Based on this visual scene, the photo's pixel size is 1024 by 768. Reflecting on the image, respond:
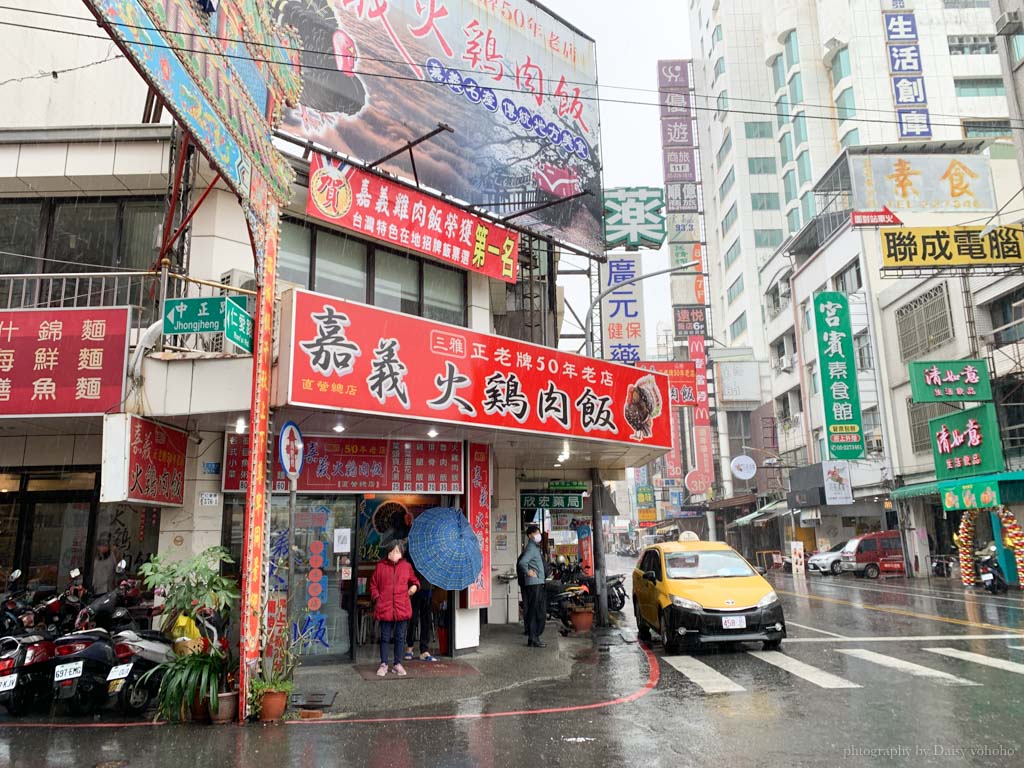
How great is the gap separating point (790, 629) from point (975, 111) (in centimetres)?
4965

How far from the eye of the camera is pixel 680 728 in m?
7.04

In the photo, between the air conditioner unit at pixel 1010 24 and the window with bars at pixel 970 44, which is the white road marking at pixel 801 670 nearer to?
the air conditioner unit at pixel 1010 24

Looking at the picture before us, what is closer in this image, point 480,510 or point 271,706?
point 271,706

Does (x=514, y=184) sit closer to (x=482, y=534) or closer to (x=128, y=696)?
(x=482, y=534)

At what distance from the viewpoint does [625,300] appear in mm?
19797

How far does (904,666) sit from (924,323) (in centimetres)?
2553

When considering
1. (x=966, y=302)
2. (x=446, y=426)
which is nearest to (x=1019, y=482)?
(x=966, y=302)

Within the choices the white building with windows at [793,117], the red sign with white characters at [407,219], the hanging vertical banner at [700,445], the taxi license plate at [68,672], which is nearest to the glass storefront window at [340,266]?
the red sign with white characters at [407,219]

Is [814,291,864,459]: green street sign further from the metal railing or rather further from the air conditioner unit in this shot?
the metal railing

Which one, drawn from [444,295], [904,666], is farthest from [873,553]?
[444,295]

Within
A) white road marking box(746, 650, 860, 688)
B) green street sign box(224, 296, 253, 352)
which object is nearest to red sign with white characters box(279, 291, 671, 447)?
green street sign box(224, 296, 253, 352)

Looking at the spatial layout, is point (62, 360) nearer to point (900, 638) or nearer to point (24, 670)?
point (24, 670)

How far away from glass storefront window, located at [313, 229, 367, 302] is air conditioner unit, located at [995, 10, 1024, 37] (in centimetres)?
2281

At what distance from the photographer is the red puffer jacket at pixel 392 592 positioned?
9.82 m
